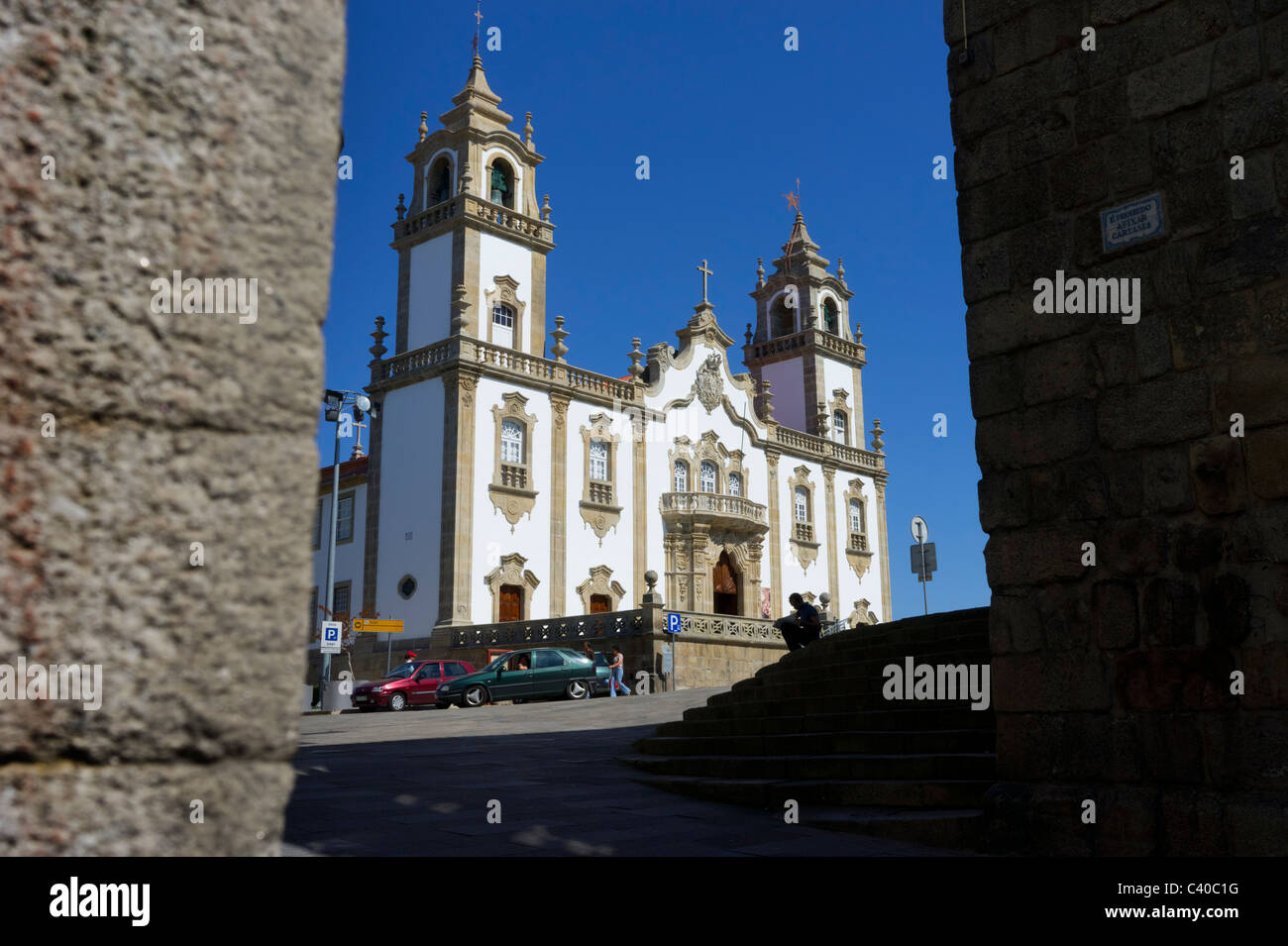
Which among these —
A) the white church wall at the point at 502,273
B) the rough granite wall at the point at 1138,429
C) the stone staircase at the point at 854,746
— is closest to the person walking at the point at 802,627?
the stone staircase at the point at 854,746

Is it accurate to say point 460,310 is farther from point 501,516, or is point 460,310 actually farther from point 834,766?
point 834,766

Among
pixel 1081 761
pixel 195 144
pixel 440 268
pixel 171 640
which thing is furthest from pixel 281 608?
pixel 440 268

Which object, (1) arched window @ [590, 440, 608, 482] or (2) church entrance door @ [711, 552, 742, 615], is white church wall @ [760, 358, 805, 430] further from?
(1) arched window @ [590, 440, 608, 482]

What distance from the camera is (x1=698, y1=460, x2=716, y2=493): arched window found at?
123 ft

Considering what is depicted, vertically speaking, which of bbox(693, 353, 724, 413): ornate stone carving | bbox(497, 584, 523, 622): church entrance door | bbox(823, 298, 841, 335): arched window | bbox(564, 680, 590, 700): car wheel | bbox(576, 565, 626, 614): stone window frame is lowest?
bbox(564, 680, 590, 700): car wheel

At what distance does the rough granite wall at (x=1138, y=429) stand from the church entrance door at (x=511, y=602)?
83.7 feet

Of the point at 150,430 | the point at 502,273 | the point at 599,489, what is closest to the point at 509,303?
the point at 502,273

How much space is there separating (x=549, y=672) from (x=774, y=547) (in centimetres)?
1774

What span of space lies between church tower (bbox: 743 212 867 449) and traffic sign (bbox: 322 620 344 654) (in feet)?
87.3

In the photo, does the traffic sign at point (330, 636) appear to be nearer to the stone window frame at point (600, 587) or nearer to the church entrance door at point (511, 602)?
the church entrance door at point (511, 602)

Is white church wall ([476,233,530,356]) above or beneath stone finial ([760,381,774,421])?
above

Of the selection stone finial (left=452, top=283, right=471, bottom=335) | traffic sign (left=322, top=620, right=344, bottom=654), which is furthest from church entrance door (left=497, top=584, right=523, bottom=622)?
traffic sign (left=322, top=620, right=344, bottom=654)

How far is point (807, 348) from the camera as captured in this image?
45438 millimetres

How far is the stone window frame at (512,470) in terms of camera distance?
3086 centimetres
